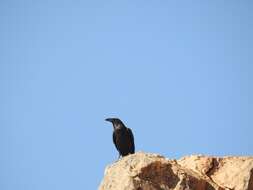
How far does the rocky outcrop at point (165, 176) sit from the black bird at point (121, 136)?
423 centimetres

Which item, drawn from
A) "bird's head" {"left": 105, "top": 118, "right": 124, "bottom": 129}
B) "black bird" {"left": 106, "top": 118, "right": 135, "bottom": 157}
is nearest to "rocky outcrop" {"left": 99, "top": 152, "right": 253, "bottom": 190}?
"black bird" {"left": 106, "top": 118, "right": 135, "bottom": 157}

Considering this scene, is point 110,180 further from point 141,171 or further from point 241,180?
point 241,180

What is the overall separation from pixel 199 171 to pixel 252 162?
1.49 meters

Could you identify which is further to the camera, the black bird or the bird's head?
the bird's head

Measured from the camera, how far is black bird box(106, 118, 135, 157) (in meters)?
19.7

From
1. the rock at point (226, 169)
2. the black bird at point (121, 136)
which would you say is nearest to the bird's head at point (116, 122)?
the black bird at point (121, 136)

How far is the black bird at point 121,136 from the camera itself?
1967 cm

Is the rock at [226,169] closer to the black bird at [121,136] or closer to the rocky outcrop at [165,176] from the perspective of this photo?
the rocky outcrop at [165,176]

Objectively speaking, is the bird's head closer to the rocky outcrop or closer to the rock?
the rock

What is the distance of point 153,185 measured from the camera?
46.1 feet

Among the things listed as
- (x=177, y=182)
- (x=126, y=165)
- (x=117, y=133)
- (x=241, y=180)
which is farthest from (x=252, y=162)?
(x=117, y=133)

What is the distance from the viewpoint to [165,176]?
14.3 m

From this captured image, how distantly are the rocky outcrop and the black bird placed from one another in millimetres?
4234

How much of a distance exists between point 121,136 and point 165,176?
5.48m
